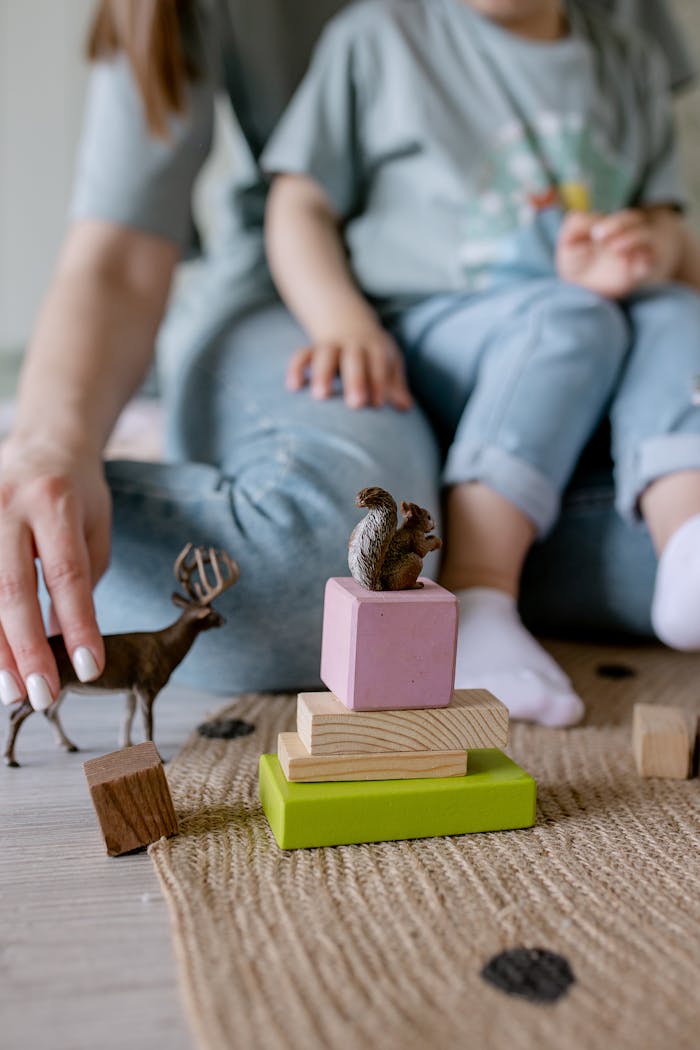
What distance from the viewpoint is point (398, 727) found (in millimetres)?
564

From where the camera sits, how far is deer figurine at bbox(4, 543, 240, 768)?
25.2 inches

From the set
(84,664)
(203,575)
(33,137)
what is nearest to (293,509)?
(203,575)

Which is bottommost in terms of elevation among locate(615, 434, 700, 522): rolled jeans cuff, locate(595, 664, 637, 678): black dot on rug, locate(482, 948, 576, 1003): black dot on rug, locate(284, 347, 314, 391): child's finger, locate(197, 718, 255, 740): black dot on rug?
locate(595, 664, 637, 678): black dot on rug

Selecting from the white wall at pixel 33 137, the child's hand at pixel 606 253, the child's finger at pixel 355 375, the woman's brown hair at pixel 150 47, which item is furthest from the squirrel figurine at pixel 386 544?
the white wall at pixel 33 137

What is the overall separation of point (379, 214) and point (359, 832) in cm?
82

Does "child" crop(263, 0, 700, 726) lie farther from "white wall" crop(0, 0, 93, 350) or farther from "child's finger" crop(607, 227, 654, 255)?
"white wall" crop(0, 0, 93, 350)

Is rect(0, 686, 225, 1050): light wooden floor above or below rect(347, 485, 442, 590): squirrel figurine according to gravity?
below

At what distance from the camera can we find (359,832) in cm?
56

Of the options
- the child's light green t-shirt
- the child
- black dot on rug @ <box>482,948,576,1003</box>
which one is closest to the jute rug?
black dot on rug @ <box>482,948,576,1003</box>

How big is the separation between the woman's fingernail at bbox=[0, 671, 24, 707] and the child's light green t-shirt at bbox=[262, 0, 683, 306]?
→ 698mm

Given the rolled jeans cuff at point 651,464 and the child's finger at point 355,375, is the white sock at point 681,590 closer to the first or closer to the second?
the rolled jeans cuff at point 651,464

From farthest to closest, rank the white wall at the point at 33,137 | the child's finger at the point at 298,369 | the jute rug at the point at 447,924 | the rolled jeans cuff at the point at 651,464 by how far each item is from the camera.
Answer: the white wall at the point at 33,137, the child's finger at the point at 298,369, the rolled jeans cuff at the point at 651,464, the jute rug at the point at 447,924

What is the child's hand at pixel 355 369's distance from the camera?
36.7 inches

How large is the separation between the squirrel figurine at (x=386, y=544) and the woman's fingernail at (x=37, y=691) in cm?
22
